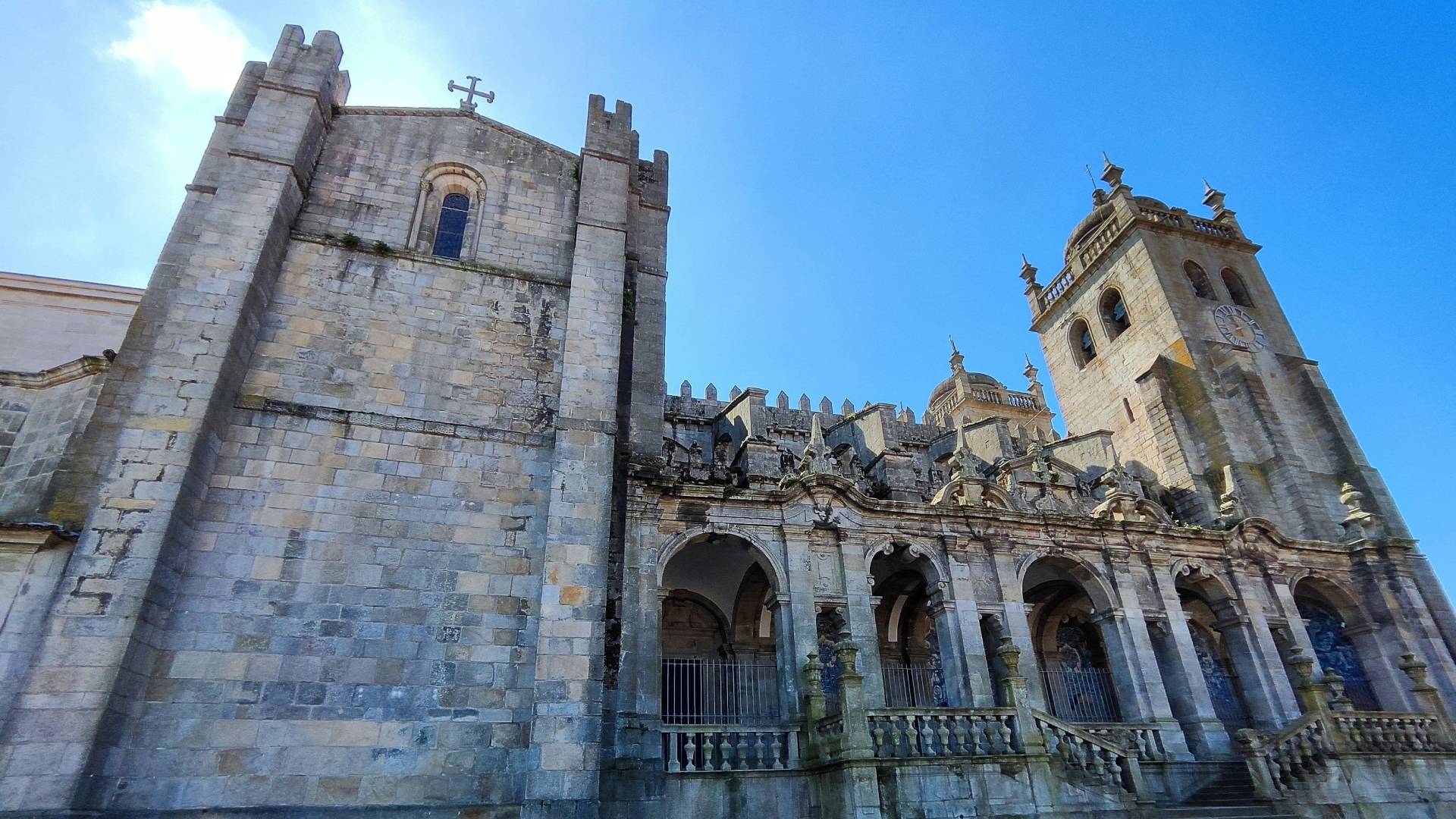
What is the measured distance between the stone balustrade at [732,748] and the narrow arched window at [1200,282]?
69.3 ft

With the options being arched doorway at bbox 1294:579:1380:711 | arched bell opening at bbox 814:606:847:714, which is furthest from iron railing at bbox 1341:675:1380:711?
arched bell opening at bbox 814:606:847:714

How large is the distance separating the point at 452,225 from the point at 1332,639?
2248cm

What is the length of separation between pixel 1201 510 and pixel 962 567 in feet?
31.8

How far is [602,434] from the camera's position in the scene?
1113 centimetres

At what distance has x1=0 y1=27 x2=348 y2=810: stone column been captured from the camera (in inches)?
302

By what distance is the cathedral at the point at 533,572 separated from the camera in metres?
8.62

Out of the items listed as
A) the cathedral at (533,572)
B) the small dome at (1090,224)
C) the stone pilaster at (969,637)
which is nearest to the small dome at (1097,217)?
the small dome at (1090,224)

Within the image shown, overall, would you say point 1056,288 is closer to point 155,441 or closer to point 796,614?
point 796,614

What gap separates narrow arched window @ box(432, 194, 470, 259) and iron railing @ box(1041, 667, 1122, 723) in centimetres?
1478

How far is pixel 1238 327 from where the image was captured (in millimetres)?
23562

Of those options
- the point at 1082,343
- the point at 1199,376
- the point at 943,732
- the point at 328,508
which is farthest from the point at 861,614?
the point at 1082,343

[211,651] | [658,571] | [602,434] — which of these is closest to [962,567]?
[658,571]

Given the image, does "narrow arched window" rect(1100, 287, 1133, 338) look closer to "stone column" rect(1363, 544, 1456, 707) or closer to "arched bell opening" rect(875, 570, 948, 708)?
"stone column" rect(1363, 544, 1456, 707)

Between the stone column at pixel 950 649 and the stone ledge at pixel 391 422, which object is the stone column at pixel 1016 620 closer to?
the stone column at pixel 950 649
